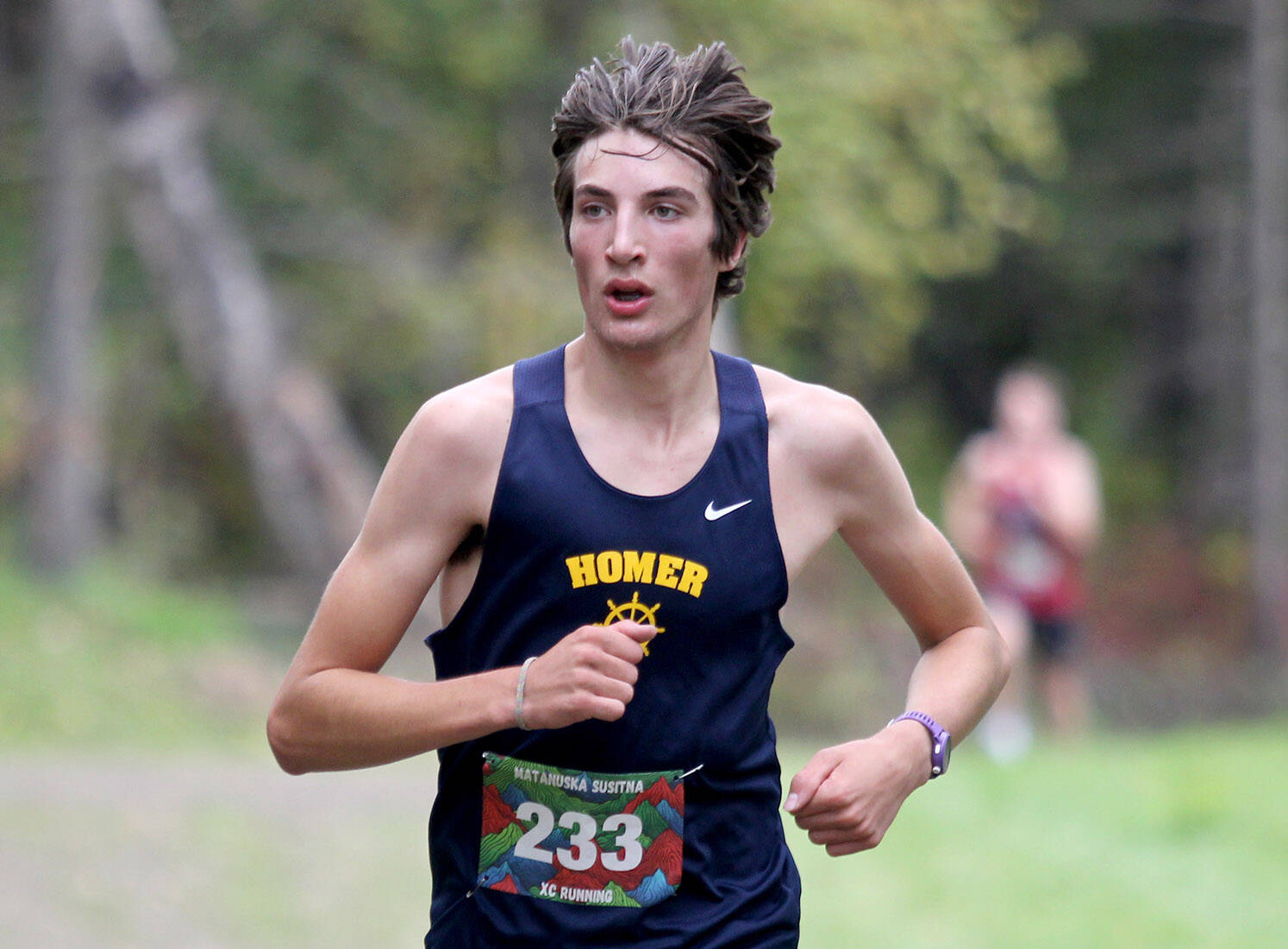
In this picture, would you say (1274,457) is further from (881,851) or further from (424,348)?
(881,851)

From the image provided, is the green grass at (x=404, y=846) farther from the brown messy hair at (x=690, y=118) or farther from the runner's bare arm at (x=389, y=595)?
the brown messy hair at (x=690, y=118)

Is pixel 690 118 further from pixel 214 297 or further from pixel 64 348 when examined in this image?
pixel 214 297

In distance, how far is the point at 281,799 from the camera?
796 cm

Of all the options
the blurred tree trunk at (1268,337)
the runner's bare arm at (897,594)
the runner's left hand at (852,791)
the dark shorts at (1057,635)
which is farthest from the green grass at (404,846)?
the blurred tree trunk at (1268,337)

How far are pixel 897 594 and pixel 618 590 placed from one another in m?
0.61

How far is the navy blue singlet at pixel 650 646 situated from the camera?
2.62 m

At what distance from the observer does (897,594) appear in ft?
9.85

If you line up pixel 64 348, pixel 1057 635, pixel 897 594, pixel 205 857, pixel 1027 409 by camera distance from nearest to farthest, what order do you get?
pixel 897 594 < pixel 205 857 < pixel 1027 409 < pixel 1057 635 < pixel 64 348

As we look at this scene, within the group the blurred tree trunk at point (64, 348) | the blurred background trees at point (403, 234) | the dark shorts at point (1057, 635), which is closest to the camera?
the dark shorts at point (1057, 635)

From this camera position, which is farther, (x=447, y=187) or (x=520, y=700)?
(x=447, y=187)

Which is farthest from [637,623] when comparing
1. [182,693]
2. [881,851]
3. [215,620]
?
[215,620]

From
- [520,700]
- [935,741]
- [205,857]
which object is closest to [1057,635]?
[205,857]

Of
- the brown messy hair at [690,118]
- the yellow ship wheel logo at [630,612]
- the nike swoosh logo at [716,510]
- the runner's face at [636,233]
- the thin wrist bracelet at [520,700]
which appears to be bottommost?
the thin wrist bracelet at [520,700]

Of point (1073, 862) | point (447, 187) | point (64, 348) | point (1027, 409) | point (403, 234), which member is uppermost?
point (447, 187)
